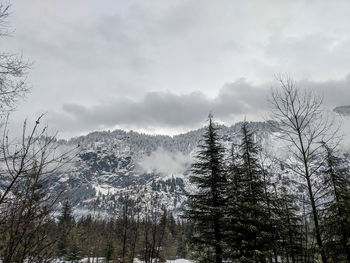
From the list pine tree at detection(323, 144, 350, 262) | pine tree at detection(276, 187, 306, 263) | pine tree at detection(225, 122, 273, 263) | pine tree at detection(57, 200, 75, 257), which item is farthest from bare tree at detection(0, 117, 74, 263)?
pine tree at detection(276, 187, 306, 263)

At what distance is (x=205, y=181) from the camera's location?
17.0 m

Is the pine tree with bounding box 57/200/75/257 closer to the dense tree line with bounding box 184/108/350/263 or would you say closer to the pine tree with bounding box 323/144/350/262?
the dense tree line with bounding box 184/108/350/263

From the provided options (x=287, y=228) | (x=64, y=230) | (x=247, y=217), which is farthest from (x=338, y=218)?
(x=64, y=230)

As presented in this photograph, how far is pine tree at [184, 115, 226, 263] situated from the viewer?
50.9 feet

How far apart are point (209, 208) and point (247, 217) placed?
2475 millimetres

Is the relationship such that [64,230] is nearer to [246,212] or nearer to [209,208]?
[209,208]

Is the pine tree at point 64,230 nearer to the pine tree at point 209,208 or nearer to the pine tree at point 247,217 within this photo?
the pine tree at point 209,208

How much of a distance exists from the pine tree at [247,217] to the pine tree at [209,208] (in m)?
0.69

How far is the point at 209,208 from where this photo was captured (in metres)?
15.7

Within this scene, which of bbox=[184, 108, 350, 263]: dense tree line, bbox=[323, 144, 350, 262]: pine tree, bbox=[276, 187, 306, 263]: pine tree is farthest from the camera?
bbox=[276, 187, 306, 263]: pine tree

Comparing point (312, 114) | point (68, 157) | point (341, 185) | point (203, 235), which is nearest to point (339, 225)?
point (341, 185)

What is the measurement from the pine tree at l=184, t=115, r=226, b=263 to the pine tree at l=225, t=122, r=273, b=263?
→ 0.69 m

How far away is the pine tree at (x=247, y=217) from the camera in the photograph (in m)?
13.9

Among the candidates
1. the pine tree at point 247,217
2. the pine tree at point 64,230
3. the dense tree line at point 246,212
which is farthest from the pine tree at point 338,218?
the pine tree at point 64,230
